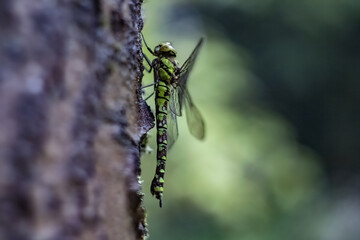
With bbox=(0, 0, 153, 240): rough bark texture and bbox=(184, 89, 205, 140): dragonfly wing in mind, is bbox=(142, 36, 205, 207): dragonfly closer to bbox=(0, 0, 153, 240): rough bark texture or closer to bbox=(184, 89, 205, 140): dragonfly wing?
bbox=(184, 89, 205, 140): dragonfly wing

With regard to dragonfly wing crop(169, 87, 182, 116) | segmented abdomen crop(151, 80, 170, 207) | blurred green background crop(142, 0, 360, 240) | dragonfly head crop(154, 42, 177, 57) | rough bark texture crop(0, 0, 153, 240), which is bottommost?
rough bark texture crop(0, 0, 153, 240)

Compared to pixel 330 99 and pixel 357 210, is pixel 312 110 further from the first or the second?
A: pixel 357 210

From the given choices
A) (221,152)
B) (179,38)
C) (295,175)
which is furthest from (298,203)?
(179,38)

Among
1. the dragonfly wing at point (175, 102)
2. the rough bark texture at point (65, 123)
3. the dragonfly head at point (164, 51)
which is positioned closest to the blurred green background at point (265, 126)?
the dragonfly head at point (164, 51)

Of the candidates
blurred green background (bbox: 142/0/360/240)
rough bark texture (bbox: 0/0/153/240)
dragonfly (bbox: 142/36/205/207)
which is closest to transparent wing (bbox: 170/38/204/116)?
dragonfly (bbox: 142/36/205/207)

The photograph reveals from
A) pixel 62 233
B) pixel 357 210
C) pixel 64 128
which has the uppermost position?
pixel 357 210

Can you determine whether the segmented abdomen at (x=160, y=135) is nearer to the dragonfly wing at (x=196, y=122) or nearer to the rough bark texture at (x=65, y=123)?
the dragonfly wing at (x=196, y=122)
